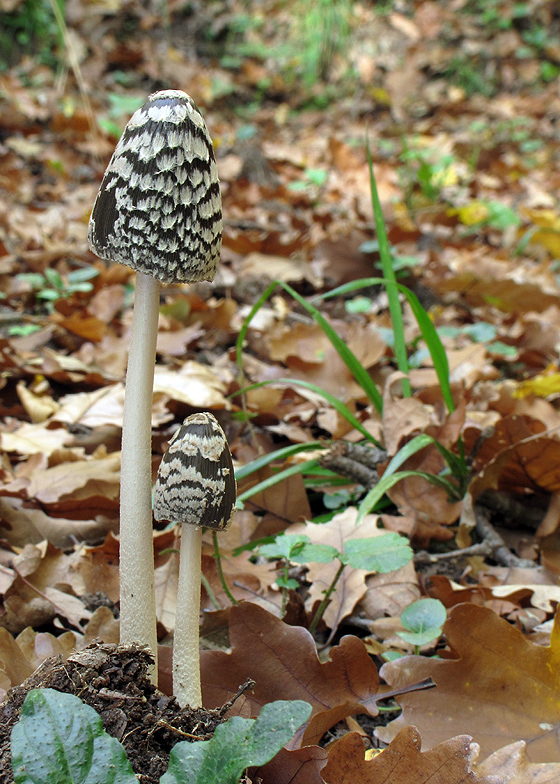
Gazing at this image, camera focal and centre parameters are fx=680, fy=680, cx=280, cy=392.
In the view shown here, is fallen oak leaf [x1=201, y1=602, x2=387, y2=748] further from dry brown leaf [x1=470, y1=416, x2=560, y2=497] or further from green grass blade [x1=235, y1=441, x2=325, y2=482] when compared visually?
dry brown leaf [x1=470, y1=416, x2=560, y2=497]

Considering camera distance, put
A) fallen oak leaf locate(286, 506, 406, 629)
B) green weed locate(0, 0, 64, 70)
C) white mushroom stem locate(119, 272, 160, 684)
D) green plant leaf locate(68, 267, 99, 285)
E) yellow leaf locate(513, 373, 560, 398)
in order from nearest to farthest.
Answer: white mushroom stem locate(119, 272, 160, 684) < fallen oak leaf locate(286, 506, 406, 629) < yellow leaf locate(513, 373, 560, 398) < green plant leaf locate(68, 267, 99, 285) < green weed locate(0, 0, 64, 70)

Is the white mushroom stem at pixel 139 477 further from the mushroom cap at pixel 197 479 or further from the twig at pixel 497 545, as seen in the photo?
the twig at pixel 497 545

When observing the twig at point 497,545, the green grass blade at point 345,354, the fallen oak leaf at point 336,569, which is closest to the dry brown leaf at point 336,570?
the fallen oak leaf at point 336,569

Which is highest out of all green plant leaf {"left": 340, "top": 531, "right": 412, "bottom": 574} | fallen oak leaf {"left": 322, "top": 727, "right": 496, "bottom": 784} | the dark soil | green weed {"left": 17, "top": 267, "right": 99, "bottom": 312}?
green weed {"left": 17, "top": 267, "right": 99, "bottom": 312}

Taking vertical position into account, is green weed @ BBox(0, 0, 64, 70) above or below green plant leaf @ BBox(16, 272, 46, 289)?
above

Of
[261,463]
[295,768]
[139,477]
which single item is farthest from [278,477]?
[295,768]

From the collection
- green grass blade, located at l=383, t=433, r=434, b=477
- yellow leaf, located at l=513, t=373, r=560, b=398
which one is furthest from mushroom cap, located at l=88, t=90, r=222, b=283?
yellow leaf, located at l=513, t=373, r=560, b=398
